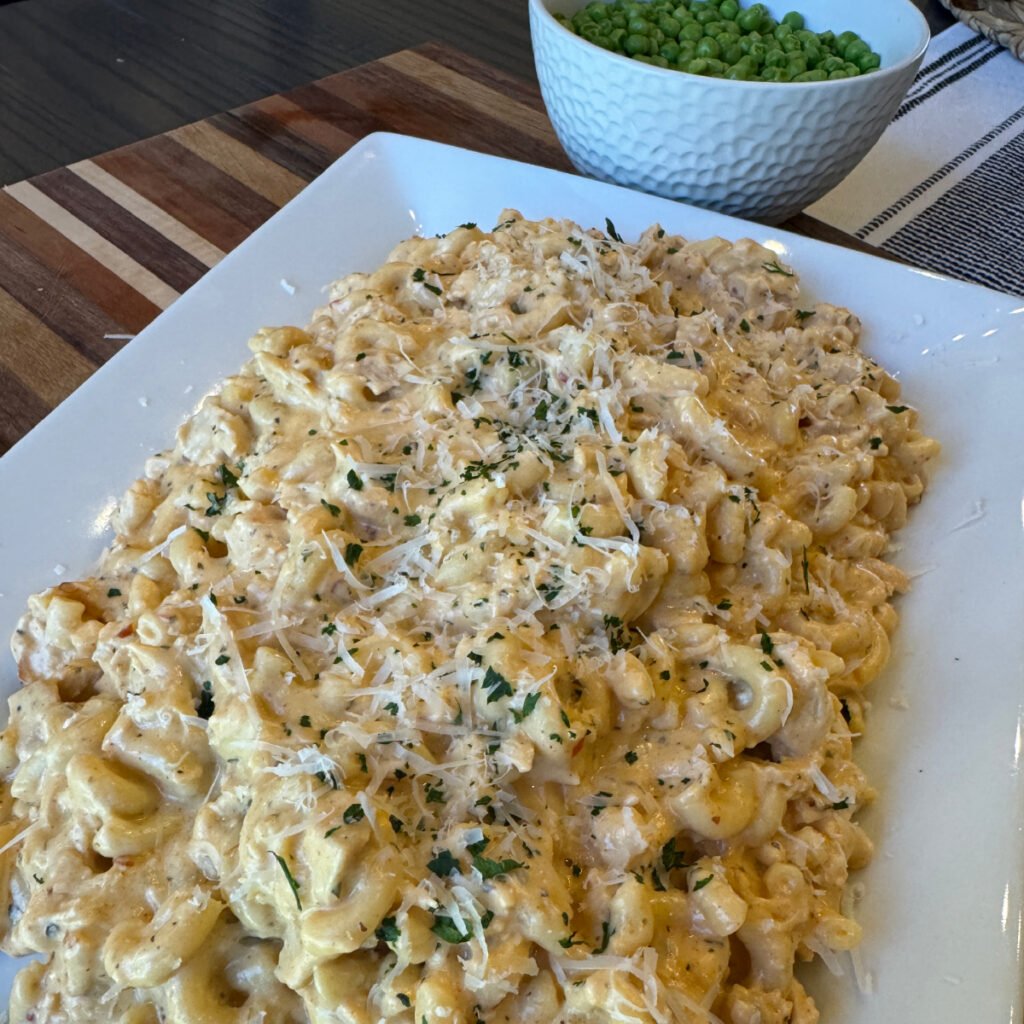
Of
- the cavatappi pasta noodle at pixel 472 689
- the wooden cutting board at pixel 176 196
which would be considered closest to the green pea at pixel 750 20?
the wooden cutting board at pixel 176 196

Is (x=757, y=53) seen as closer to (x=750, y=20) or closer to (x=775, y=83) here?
(x=750, y=20)

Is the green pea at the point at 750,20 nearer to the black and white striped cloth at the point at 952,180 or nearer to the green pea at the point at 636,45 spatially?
the green pea at the point at 636,45

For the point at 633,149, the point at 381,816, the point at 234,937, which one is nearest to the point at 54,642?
the point at 234,937

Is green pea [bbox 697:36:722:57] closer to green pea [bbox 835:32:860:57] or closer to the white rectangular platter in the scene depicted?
green pea [bbox 835:32:860:57]

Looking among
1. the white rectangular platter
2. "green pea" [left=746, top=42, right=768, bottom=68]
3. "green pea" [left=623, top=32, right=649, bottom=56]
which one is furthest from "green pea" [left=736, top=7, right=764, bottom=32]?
the white rectangular platter

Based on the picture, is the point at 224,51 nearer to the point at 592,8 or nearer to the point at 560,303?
the point at 592,8
